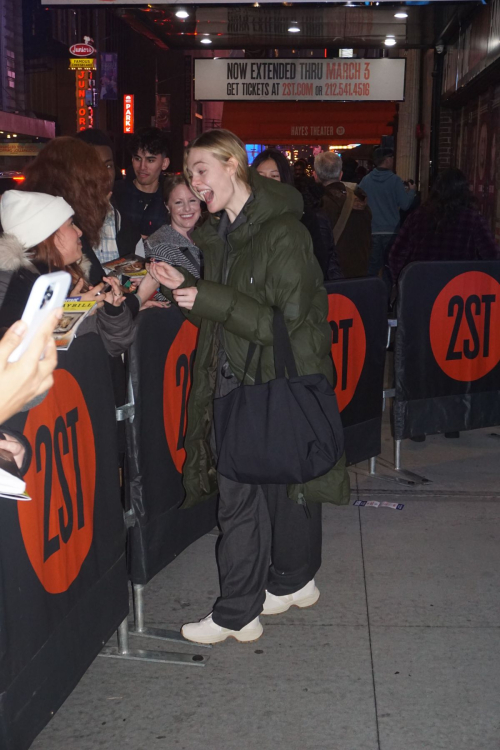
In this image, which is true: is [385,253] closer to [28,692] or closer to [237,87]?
[237,87]

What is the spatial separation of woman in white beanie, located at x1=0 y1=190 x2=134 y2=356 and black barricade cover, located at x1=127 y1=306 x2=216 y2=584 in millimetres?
165

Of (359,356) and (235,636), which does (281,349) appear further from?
(359,356)

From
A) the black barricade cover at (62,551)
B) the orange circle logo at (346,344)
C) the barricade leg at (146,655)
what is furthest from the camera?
the orange circle logo at (346,344)

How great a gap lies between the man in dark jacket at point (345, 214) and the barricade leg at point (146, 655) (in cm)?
548

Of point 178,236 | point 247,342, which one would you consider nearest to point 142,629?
point 247,342

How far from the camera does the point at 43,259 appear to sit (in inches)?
129

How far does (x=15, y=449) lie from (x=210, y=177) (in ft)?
5.19

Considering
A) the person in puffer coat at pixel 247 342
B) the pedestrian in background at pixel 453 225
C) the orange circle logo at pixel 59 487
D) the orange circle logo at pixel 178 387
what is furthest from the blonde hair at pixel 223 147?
the pedestrian in background at pixel 453 225

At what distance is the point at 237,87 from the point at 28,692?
13.6 meters

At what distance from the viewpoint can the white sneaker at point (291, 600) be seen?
3.94 m

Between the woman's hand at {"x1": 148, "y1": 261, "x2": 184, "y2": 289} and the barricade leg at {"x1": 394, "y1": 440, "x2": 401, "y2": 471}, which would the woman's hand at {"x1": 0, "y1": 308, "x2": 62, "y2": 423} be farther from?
the barricade leg at {"x1": 394, "y1": 440, "x2": 401, "y2": 471}

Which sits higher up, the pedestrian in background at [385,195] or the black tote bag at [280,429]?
the pedestrian in background at [385,195]

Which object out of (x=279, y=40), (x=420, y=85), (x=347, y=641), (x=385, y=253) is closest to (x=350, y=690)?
(x=347, y=641)

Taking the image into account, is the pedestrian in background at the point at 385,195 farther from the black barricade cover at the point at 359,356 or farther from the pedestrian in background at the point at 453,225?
the black barricade cover at the point at 359,356
